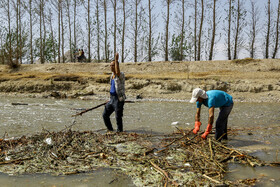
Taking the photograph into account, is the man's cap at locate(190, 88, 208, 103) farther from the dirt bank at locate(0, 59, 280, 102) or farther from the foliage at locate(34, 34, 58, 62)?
the foliage at locate(34, 34, 58, 62)

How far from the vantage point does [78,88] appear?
1820 centimetres

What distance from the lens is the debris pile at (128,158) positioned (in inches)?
144

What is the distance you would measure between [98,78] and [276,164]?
16.1 m

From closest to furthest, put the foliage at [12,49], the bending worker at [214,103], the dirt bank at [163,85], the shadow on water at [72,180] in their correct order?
1. the shadow on water at [72,180]
2. the bending worker at [214,103]
3. the dirt bank at [163,85]
4. the foliage at [12,49]

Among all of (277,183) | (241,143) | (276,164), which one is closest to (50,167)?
(277,183)

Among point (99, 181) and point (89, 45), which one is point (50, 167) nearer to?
point (99, 181)

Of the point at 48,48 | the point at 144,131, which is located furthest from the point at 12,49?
the point at 144,131

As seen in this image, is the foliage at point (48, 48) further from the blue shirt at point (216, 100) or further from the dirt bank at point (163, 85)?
the blue shirt at point (216, 100)

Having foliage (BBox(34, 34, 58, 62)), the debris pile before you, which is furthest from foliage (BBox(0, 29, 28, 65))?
the debris pile

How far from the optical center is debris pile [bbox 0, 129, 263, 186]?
3.65 meters

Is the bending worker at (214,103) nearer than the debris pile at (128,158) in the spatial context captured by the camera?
No

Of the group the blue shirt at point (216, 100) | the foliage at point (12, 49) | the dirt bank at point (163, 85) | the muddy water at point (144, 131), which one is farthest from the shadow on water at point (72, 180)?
the foliage at point (12, 49)

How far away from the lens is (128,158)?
4273mm

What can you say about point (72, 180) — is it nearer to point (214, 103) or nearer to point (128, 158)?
point (128, 158)
